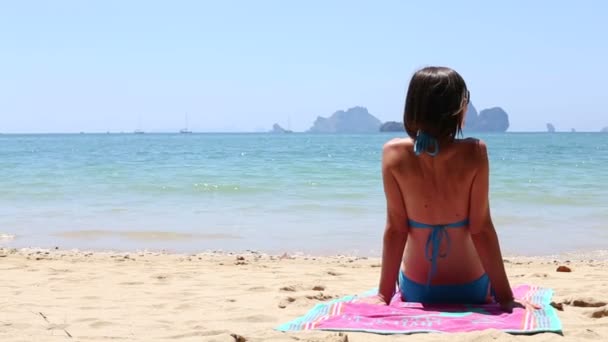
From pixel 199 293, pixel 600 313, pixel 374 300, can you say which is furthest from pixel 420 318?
pixel 199 293

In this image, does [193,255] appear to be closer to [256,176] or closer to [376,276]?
[376,276]

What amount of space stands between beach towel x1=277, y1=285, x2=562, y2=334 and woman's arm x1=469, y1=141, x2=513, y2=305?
0.40 ft

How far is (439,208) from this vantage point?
127 inches

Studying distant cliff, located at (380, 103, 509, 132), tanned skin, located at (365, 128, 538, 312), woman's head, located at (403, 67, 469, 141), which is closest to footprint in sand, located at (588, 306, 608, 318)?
tanned skin, located at (365, 128, 538, 312)

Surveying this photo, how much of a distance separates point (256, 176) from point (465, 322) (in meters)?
13.5

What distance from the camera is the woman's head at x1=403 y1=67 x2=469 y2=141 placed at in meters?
3.03

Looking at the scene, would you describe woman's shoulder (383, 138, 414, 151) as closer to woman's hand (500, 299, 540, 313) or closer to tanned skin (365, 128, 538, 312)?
tanned skin (365, 128, 538, 312)

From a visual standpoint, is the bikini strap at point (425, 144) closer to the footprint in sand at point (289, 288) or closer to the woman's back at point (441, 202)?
the woman's back at point (441, 202)

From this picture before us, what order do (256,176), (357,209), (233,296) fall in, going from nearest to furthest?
(233,296)
(357,209)
(256,176)

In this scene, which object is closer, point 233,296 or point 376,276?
point 233,296

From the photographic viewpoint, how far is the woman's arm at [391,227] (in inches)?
128

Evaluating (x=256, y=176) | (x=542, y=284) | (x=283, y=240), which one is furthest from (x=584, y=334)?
(x=256, y=176)

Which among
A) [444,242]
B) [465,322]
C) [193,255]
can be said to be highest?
[444,242]

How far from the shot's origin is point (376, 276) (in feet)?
17.2
